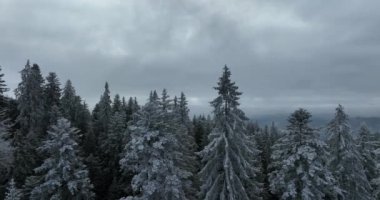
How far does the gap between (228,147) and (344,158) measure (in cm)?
1401

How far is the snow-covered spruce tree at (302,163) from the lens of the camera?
89.8ft

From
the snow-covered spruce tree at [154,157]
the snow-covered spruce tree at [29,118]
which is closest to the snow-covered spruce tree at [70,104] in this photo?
the snow-covered spruce tree at [29,118]

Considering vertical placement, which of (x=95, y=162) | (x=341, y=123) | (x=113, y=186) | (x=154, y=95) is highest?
(x=154, y=95)

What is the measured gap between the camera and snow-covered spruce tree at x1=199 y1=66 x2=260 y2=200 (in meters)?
25.8

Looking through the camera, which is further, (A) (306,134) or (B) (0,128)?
(A) (306,134)

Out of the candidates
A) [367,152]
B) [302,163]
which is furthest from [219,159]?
[367,152]

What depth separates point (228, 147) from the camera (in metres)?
25.8

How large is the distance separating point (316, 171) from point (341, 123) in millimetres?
8711

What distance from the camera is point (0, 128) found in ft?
77.8

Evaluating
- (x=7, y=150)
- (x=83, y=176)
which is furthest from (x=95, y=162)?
(x=7, y=150)

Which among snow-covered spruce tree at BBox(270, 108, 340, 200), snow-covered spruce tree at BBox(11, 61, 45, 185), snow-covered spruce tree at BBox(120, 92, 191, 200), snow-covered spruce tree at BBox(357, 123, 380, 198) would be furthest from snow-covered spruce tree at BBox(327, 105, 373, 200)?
snow-covered spruce tree at BBox(11, 61, 45, 185)

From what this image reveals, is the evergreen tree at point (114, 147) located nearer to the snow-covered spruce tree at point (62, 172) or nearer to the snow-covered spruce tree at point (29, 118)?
the snow-covered spruce tree at point (29, 118)

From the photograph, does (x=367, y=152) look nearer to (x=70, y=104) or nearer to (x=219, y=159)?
(x=219, y=159)

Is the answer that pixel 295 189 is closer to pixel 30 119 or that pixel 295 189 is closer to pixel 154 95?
pixel 154 95
